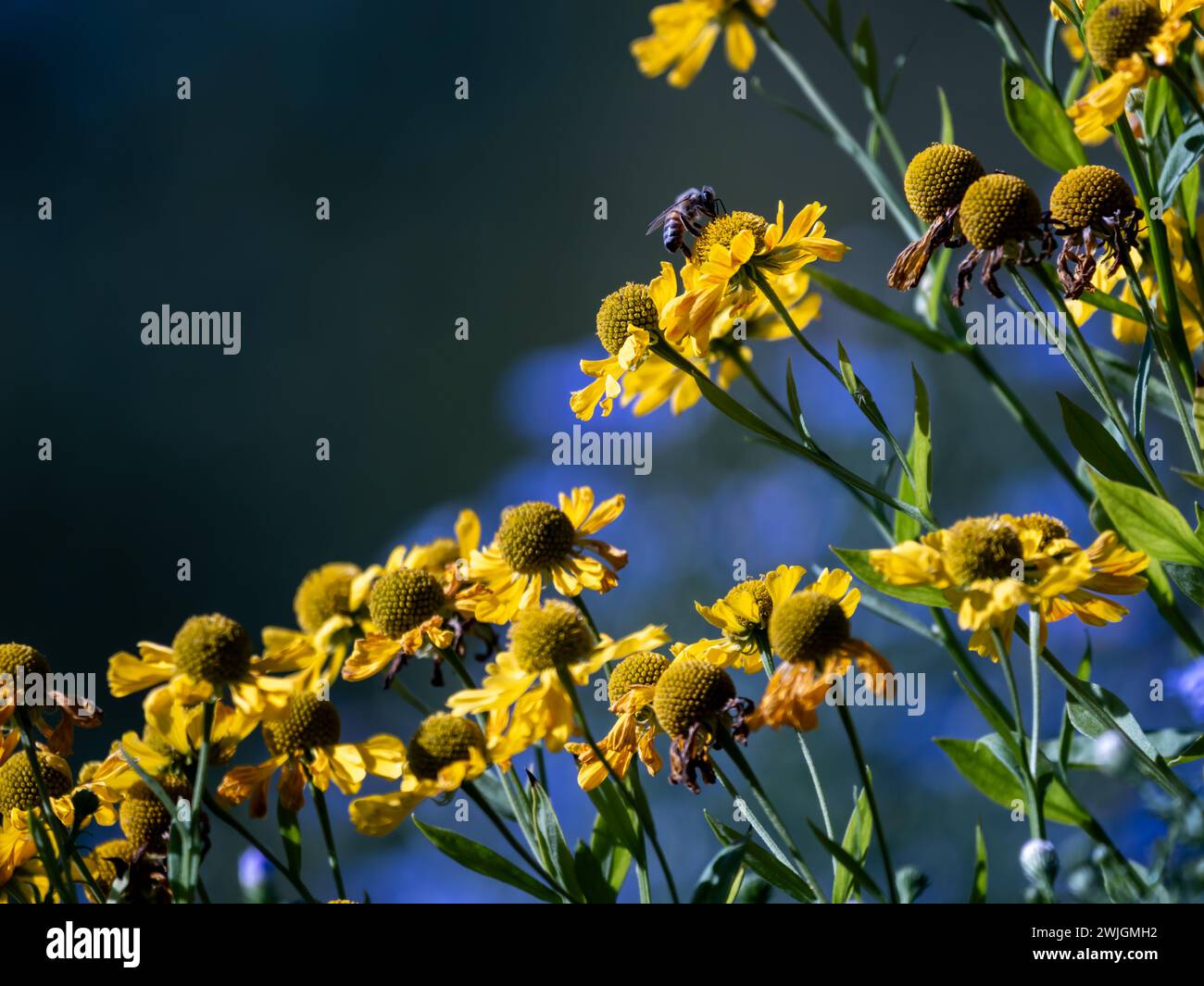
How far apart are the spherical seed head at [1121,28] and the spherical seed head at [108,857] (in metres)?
0.63

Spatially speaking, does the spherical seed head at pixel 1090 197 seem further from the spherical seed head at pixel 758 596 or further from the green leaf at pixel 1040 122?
the spherical seed head at pixel 758 596

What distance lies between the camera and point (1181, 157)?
0.64 m

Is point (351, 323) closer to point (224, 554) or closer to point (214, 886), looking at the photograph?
point (224, 554)

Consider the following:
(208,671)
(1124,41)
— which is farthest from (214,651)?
(1124,41)

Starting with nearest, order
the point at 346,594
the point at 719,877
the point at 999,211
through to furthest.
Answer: the point at 719,877 < the point at 999,211 < the point at 346,594

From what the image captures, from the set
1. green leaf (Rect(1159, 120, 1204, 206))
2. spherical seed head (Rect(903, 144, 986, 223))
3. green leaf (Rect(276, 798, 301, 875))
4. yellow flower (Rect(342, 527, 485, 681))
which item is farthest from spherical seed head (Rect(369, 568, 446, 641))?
green leaf (Rect(1159, 120, 1204, 206))

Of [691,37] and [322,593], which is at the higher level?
[691,37]

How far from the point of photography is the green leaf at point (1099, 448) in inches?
24.6

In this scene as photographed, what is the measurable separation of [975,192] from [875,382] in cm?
137

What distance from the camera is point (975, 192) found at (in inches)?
24.1

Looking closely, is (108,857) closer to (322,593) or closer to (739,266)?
(322,593)

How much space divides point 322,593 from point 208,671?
0.87 ft

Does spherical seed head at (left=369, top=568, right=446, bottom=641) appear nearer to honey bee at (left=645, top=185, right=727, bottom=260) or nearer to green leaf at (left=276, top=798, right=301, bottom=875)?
green leaf at (left=276, top=798, right=301, bottom=875)

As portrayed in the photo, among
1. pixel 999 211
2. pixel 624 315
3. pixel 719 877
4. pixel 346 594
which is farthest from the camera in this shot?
pixel 346 594
